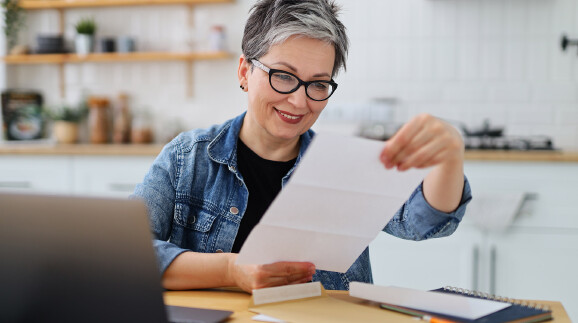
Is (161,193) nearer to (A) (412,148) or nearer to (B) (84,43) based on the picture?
(A) (412,148)

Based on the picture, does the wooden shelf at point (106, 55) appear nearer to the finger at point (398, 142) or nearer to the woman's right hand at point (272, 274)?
the woman's right hand at point (272, 274)

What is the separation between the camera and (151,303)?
2.14 feet

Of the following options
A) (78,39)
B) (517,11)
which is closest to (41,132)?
(78,39)

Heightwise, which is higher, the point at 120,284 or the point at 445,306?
the point at 120,284

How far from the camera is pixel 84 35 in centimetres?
368

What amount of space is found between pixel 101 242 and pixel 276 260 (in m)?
0.39

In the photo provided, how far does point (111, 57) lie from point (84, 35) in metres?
0.23

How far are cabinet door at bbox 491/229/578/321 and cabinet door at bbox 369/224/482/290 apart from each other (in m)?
0.09

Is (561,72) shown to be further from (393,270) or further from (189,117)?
(189,117)

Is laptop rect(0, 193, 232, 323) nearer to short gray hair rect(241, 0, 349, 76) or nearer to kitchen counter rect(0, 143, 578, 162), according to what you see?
short gray hair rect(241, 0, 349, 76)

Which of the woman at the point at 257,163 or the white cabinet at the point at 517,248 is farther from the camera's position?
the white cabinet at the point at 517,248

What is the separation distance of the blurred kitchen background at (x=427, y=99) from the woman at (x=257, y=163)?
1418 millimetres

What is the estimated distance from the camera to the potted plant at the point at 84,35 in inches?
144

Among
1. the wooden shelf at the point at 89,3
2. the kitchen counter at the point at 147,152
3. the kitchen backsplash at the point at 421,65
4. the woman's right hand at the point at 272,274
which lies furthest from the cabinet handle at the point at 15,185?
the woman's right hand at the point at 272,274
